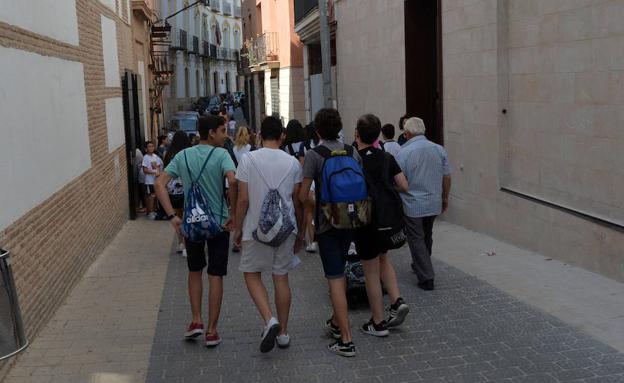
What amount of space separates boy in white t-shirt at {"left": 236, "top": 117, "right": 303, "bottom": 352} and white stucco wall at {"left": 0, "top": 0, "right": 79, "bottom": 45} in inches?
92.6

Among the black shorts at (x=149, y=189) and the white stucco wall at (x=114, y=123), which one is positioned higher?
the white stucco wall at (x=114, y=123)

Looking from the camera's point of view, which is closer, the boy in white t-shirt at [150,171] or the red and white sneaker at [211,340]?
the red and white sneaker at [211,340]

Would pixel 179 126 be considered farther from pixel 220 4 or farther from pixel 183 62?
pixel 220 4

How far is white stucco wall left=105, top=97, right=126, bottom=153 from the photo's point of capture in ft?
39.6

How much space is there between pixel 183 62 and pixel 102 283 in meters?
42.7

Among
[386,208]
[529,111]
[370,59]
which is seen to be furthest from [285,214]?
[370,59]

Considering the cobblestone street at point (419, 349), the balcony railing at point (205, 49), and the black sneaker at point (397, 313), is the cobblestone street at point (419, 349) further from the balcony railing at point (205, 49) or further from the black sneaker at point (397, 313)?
the balcony railing at point (205, 49)

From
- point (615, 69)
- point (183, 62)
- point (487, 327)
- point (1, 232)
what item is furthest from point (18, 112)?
point (183, 62)

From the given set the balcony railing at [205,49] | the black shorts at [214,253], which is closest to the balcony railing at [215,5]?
the balcony railing at [205,49]

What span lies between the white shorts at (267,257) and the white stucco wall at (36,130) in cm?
181

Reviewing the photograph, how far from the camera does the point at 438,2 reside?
12.0 meters

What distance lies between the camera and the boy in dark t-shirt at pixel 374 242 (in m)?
5.77

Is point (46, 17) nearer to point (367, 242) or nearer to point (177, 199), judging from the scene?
point (177, 199)

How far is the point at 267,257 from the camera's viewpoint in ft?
18.5
